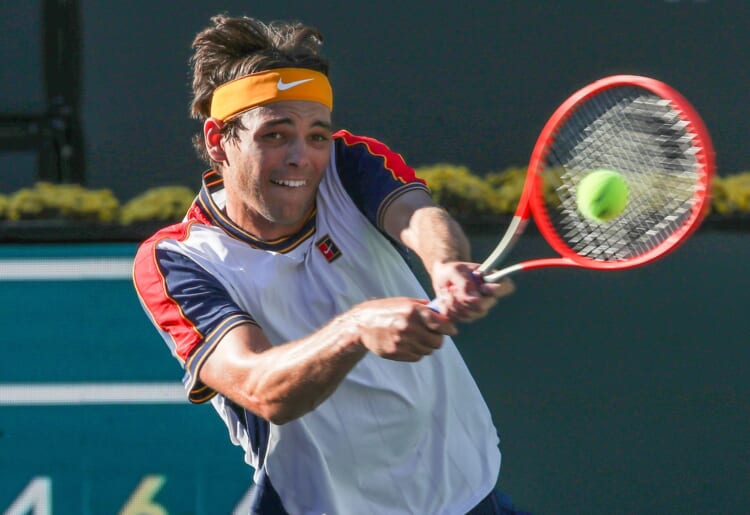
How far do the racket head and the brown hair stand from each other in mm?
594

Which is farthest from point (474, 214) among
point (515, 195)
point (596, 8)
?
point (596, 8)

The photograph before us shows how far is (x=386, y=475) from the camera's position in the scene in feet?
9.54

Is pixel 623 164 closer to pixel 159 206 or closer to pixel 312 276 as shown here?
pixel 312 276

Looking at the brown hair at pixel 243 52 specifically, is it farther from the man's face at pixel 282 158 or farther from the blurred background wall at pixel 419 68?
the blurred background wall at pixel 419 68

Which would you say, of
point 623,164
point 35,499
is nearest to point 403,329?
point 623,164

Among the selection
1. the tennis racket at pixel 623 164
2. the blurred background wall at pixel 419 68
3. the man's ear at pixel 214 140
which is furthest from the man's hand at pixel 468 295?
the blurred background wall at pixel 419 68

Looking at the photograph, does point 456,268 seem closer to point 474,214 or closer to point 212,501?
point 474,214

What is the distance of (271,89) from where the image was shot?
2.85 m

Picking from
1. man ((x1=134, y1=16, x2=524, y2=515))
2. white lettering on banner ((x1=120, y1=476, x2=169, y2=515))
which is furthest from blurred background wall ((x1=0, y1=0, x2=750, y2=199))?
man ((x1=134, y1=16, x2=524, y2=515))

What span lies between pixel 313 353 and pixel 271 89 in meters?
0.72

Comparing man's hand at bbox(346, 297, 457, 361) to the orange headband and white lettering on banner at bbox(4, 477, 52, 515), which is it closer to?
the orange headband

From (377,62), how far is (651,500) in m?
1.55

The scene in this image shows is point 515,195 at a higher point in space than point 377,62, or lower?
lower

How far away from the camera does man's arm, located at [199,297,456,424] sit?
7.38 ft
